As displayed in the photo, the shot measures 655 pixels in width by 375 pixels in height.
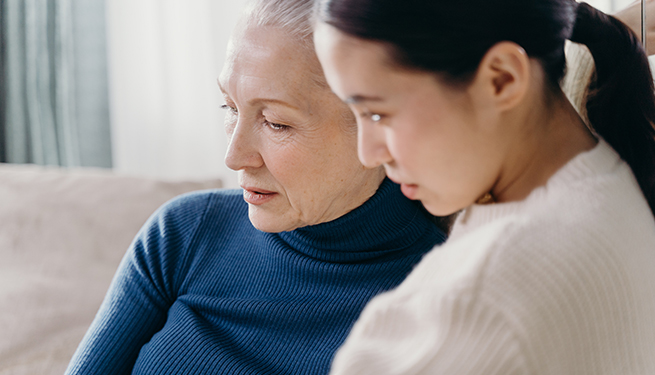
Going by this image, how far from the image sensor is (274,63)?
886 mm

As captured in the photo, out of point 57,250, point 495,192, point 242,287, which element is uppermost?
point 495,192

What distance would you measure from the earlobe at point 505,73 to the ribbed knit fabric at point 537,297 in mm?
83

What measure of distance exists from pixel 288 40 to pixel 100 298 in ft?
2.91

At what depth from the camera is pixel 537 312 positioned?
1.37 ft

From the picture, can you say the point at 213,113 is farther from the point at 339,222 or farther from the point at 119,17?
the point at 339,222

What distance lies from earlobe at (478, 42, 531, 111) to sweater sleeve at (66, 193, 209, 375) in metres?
0.79

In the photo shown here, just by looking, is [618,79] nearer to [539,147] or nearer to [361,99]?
[539,147]

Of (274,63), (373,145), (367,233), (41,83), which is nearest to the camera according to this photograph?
(373,145)

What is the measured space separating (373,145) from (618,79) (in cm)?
31

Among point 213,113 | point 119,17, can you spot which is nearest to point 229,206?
point 213,113

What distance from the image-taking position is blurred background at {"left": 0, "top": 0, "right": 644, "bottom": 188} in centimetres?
203

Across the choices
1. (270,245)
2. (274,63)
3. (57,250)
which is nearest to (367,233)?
(270,245)

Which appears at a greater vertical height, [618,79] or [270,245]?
[618,79]

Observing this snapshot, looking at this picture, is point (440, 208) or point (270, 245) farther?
point (270, 245)
